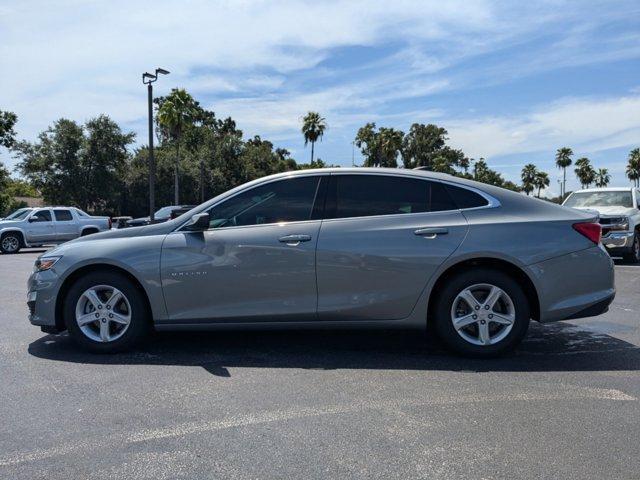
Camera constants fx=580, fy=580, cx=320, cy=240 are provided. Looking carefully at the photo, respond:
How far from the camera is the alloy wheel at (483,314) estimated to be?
4953 mm

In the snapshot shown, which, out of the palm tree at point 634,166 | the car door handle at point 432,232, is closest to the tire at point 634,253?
the car door handle at point 432,232

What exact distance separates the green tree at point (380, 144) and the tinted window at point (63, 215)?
46.2 meters

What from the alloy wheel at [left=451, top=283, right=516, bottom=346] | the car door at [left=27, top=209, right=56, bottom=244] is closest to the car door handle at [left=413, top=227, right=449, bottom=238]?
the alloy wheel at [left=451, top=283, right=516, bottom=346]

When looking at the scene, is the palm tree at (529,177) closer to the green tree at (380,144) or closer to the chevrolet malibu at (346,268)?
the green tree at (380,144)

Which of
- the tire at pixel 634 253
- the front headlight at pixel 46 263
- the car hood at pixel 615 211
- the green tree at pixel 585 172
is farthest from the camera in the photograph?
the green tree at pixel 585 172

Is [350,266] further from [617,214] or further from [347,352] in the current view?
[617,214]

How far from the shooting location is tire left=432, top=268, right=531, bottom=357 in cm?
495

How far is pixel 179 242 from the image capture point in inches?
201

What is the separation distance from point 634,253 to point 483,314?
1041 centimetres

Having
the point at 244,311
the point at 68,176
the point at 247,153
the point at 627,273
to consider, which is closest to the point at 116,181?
the point at 68,176

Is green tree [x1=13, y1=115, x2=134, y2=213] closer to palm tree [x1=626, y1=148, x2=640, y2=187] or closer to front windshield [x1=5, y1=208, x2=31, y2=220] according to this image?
front windshield [x1=5, y1=208, x2=31, y2=220]

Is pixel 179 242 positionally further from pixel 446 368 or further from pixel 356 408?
pixel 446 368

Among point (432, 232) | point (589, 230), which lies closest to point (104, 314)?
point (432, 232)

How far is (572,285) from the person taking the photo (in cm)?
497
